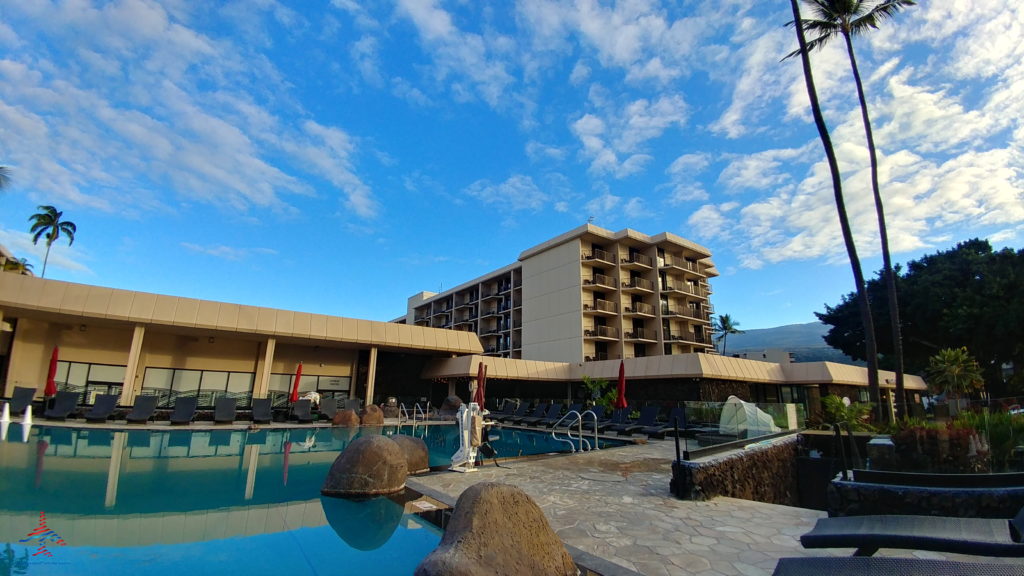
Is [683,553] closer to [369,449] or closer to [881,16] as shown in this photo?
[369,449]

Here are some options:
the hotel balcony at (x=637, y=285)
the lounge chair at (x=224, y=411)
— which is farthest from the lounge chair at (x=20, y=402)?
the hotel balcony at (x=637, y=285)

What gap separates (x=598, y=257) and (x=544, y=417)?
21.1 metres

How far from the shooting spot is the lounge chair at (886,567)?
5.59 feet

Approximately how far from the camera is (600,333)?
3741 centimetres

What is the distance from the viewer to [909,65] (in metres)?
14.1

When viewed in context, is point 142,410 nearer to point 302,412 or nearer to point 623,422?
point 302,412

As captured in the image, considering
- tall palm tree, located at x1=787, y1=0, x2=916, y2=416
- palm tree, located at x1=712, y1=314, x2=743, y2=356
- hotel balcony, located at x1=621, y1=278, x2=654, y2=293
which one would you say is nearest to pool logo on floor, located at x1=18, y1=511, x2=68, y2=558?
tall palm tree, located at x1=787, y1=0, x2=916, y2=416

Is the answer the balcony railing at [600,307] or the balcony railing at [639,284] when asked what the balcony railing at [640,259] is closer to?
the balcony railing at [639,284]

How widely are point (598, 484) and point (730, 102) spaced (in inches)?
489

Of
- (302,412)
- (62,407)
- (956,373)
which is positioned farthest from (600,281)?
(62,407)

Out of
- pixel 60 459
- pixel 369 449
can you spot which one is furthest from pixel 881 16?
pixel 60 459

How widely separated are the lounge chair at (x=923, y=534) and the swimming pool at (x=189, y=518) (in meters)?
3.30

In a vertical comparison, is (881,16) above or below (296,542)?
above

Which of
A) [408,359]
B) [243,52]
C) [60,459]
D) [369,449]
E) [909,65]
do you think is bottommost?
[60,459]
